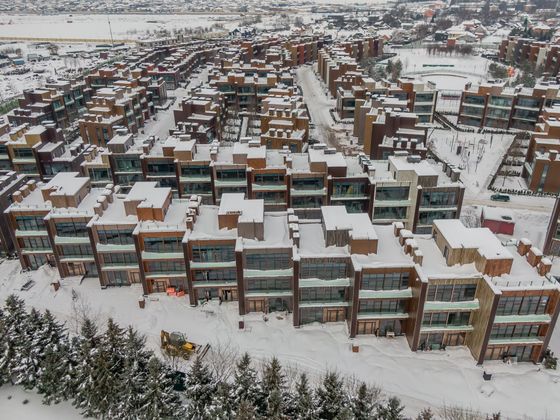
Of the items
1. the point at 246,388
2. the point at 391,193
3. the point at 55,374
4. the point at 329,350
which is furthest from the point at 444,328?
the point at 55,374

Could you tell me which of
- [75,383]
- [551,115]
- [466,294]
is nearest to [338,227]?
[466,294]

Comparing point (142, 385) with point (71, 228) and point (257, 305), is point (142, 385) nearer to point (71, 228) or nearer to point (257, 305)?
point (257, 305)

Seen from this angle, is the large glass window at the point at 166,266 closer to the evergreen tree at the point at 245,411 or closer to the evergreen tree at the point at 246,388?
the evergreen tree at the point at 246,388

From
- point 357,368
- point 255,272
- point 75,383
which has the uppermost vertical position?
point 255,272

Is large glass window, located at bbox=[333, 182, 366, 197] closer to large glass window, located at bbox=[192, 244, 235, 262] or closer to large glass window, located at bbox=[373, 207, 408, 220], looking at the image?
large glass window, located at bbox=[373, 207, 408, 220]

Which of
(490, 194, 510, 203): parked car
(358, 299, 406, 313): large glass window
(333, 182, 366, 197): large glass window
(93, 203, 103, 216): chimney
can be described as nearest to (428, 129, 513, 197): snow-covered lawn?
(490, 194, 510, 203): parked car

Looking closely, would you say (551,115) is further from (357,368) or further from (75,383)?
(75,383)
